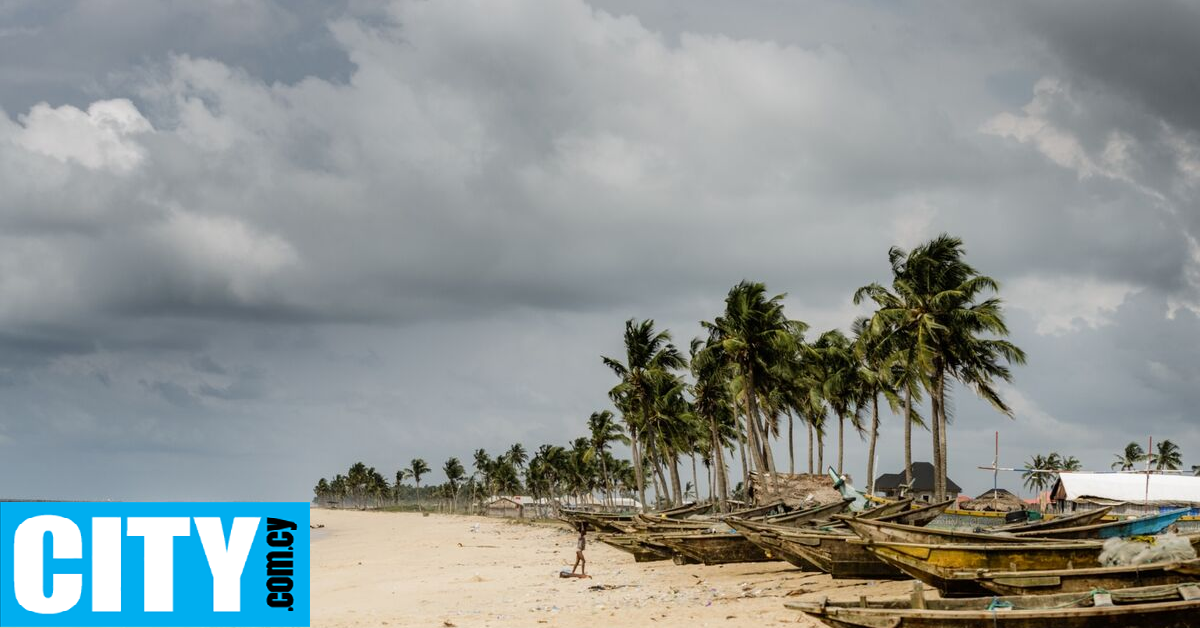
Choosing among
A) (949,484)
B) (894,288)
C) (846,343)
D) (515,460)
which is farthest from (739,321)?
(515,460)

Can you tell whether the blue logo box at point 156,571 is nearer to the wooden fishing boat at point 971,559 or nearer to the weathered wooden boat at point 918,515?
the wooden fishing boat at point 971,559

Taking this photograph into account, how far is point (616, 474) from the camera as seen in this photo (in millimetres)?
124438

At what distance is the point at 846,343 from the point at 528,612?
40175 mm

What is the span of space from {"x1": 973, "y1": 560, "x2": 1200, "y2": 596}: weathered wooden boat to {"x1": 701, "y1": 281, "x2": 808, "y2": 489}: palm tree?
29054mm

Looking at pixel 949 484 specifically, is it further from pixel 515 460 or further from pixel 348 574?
pixel 348 574

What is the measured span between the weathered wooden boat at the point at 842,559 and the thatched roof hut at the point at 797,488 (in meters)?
25.2

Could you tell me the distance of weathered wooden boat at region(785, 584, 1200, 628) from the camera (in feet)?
41.1

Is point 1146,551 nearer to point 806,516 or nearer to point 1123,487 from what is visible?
point 806,516

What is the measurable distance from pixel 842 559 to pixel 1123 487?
4898 centimetres

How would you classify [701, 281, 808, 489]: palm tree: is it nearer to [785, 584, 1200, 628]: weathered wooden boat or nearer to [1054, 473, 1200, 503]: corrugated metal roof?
[1054, 473, 1200, 503]: corrugated metal roof

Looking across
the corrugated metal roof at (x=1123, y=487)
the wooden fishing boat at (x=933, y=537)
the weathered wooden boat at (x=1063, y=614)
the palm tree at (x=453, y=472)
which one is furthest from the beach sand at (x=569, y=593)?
the palm tree at (x=453, y=472)

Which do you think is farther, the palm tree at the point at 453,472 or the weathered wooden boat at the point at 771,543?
the palm tree at the point at 453,472

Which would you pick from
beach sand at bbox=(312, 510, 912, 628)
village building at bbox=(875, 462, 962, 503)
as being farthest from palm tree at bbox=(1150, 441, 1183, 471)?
beach sand at bbox=(312, 510, 912, 628)

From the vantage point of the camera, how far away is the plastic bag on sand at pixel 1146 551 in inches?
601
